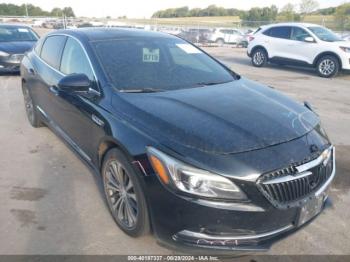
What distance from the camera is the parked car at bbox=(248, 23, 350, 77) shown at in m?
11.2

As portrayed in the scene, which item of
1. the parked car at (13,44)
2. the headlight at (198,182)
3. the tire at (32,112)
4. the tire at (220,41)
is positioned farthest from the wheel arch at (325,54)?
the tire at (220,41)

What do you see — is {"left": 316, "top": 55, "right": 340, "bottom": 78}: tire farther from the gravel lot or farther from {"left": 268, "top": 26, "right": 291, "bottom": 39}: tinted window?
the gravel lot

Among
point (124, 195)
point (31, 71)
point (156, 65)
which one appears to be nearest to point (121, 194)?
point (124, 195)

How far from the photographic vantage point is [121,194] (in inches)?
112

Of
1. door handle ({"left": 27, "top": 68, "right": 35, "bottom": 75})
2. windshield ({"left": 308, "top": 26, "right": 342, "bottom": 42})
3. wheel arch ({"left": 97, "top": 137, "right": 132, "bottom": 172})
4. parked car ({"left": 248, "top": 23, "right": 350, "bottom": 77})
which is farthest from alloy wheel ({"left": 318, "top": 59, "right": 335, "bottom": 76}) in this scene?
wheel arch ({"left": 97, "top": 137, "right": 132, "bottom": 172})

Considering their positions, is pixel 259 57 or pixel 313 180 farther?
pixel 259 57

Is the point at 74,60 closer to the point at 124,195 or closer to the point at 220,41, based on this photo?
the point at 124,195

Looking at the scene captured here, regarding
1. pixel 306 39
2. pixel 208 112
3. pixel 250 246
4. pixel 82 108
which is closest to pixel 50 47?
pixel 82 108

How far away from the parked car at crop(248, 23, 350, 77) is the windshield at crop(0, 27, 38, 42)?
Result: 8438mm

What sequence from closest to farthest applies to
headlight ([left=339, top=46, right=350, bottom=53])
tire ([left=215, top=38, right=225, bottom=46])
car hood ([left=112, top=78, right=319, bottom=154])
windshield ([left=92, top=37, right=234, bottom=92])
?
car hood ([left=112, top=78, right=319, bottom=154])
windshield ([left=92, top=37, right=234, bottom=92])
headlight ([left=339, top=46, right=350, bottom=53])
tire ([left=215, top=38, right=225, bottom=46])

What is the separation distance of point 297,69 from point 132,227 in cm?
1233

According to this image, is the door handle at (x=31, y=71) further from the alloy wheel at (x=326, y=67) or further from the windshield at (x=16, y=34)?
the alloy wheel at (x=326, y=67)

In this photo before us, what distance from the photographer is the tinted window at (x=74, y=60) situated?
11.3 feet

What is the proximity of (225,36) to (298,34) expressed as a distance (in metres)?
→ 15.1
